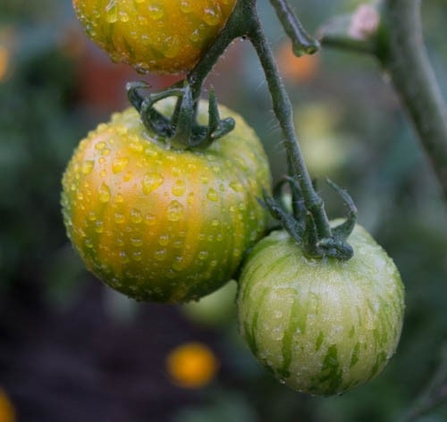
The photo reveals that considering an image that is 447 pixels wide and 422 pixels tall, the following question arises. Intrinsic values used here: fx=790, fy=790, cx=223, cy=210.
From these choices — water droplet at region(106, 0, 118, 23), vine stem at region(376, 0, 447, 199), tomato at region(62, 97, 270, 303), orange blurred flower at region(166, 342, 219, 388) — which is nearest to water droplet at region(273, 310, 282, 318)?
tomato at region(62, 97, 270, 303)

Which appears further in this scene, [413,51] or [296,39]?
[413,51]

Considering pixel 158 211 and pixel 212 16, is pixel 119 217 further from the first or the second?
pixel 212 16

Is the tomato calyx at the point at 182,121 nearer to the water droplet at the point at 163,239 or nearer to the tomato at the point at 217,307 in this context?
the water droplet at the point at 163,239

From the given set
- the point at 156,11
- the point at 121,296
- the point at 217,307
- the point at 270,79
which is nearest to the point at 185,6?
the point at 156,11

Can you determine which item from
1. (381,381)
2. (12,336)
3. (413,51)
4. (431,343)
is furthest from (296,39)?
(12,336)

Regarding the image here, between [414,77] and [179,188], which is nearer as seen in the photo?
[179,188]

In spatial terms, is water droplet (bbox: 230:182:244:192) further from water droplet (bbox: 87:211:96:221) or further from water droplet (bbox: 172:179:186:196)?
water droplet (bbox: 87:211:96:221)

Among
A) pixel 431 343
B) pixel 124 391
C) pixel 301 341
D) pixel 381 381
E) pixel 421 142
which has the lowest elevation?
pixel 124 391

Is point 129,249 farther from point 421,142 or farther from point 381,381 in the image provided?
point 381,381
